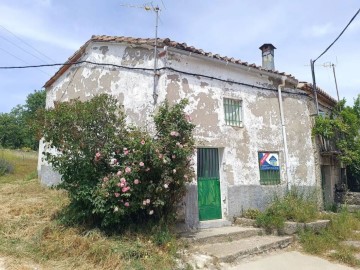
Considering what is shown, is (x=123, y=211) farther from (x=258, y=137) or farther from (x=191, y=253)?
(x=258, y=137)

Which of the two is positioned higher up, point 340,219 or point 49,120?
point 49,120

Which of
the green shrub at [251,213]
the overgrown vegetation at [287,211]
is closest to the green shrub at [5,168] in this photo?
the green shrub at [251,213]

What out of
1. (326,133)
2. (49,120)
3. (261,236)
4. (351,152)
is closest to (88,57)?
(49,120)

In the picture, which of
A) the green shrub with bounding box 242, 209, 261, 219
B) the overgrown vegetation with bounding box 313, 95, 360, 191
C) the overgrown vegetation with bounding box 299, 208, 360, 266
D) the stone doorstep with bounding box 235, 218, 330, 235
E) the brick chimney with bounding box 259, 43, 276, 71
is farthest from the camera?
the brick chimney with bounding box 259, 43, 276, 71

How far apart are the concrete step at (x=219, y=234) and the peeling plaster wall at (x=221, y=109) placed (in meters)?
0.60

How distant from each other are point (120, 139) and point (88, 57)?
4.55 m

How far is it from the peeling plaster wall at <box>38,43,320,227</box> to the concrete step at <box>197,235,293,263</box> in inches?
48.2

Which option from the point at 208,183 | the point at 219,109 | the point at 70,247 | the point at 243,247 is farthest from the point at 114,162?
the point at 219,109

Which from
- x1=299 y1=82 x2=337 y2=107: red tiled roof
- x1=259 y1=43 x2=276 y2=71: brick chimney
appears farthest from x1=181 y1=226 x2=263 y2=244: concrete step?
x1=259 y1=43 x2=276 y2=71: brick chimney

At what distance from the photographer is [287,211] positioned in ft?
30.4

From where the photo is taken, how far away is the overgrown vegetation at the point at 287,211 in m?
8.70

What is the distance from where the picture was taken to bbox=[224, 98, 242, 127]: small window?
9.76 metres

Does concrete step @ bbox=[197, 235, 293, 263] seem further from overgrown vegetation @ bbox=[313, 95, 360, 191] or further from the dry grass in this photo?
overgrown vegetation @ bbox=[313, 95, 360, 191]

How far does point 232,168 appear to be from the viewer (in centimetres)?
945
